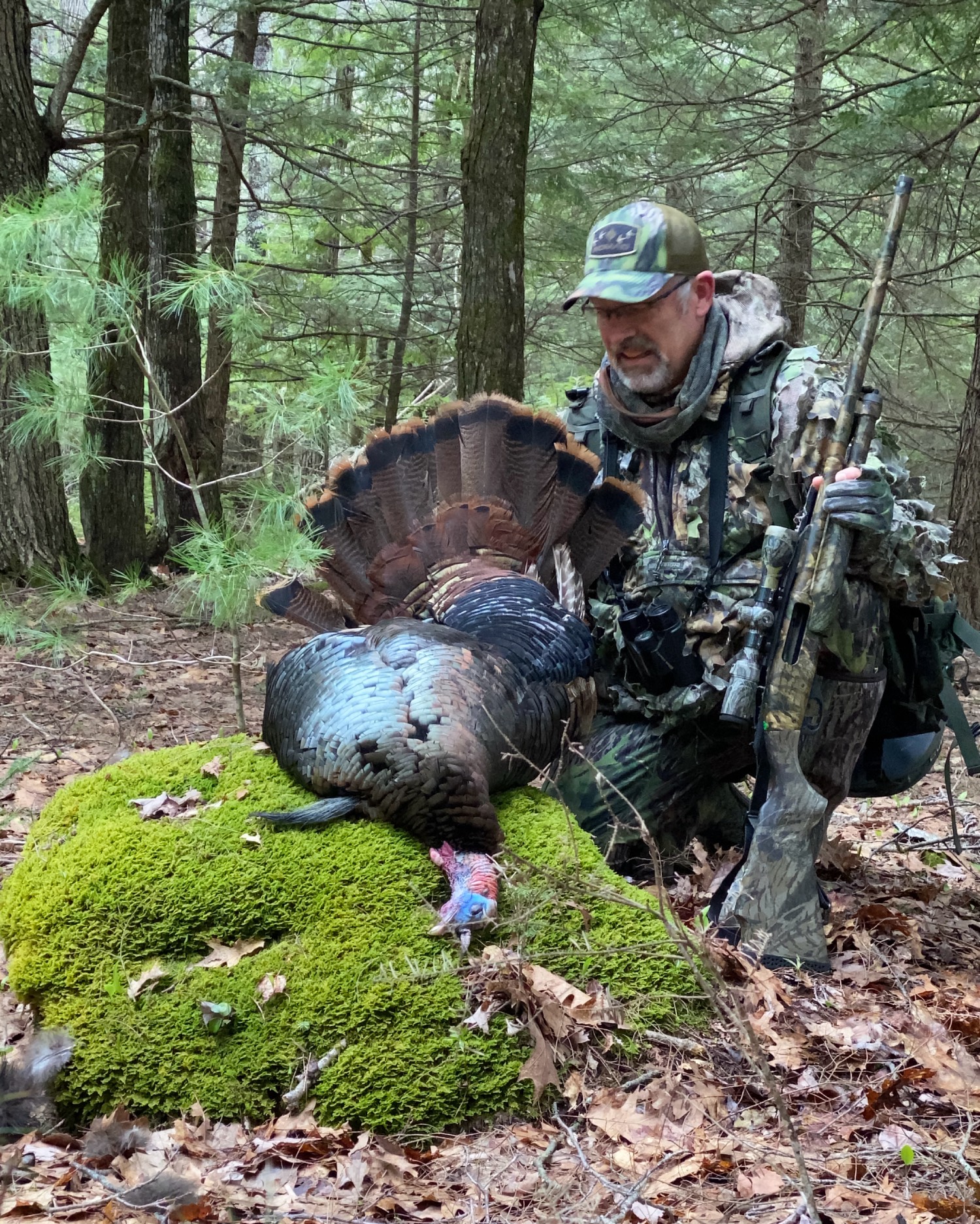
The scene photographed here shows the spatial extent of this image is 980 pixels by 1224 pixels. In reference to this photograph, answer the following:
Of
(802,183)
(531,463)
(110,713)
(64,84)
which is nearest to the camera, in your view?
(531,463)

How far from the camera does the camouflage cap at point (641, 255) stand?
13.6 feet

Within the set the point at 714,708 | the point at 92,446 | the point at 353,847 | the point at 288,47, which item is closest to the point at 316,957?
the point at 353,847

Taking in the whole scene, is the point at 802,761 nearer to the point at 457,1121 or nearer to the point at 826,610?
the point at 826,610

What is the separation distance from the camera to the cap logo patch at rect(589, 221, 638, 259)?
4.20 m

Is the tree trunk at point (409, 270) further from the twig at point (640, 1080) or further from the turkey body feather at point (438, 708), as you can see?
the twig at point (640, 1080)

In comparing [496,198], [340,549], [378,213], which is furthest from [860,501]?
[378,213]

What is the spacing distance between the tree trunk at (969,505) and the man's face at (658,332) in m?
4.46

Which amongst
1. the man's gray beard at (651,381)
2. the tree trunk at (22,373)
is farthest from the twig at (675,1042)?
the tree trunk at (22,373)

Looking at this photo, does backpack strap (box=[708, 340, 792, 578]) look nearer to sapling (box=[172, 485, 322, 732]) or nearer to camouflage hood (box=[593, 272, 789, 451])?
camouflage hood (box=[593, 272, 789, 451])

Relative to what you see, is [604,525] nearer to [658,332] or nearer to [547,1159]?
[658,332]

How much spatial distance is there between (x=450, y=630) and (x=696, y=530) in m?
1.32

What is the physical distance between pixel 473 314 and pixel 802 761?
361 centimetres

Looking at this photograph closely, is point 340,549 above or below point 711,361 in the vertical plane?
below

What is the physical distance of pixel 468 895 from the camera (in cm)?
305
